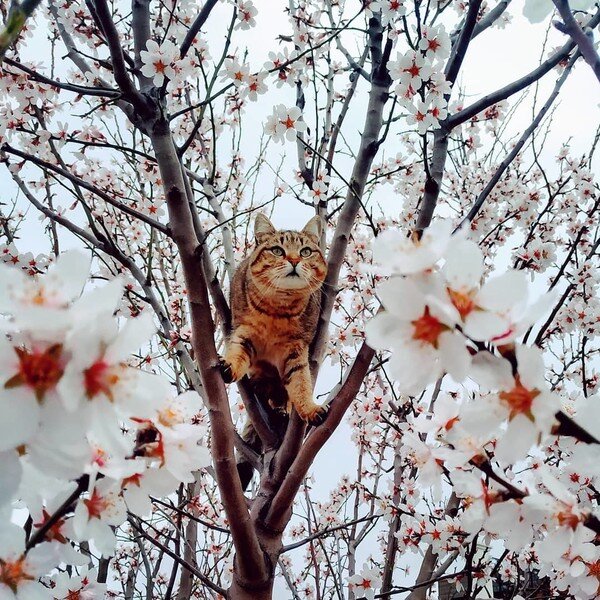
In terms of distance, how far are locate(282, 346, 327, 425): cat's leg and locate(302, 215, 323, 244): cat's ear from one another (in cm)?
79

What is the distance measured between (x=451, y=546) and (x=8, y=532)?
8.27 feet

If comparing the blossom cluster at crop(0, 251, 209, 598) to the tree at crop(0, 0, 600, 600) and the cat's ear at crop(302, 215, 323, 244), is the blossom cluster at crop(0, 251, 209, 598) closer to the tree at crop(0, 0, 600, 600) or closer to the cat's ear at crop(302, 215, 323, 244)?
the tree at crop(0, 0, 600, 600)

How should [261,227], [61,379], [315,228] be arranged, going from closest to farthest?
[61,379] < [315,228] < [261,227]

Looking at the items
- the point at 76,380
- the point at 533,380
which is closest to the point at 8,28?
the point at 76,380

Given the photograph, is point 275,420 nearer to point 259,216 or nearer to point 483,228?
point 259,216

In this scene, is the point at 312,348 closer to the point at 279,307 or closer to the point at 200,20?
the point at 279,307

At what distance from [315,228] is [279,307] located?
0.60m

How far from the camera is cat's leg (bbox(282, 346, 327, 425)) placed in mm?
2156

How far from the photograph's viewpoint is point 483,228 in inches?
157

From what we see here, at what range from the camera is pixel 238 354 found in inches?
102

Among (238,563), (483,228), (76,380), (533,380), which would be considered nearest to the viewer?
(76,380)

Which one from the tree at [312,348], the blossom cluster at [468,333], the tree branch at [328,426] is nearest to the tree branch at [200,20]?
the tree at [312,348]

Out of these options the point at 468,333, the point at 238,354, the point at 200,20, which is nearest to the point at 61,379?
the point at 468,333

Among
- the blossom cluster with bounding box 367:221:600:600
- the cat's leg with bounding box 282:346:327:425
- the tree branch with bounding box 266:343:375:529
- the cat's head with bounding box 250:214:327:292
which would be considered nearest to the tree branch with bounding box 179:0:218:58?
the cat's head with bounding box 250:214:327:292
